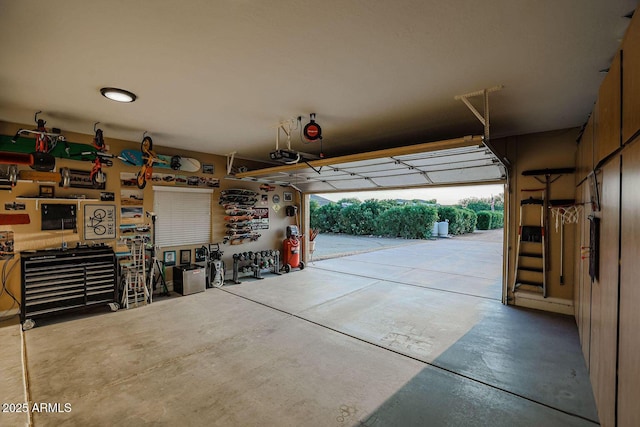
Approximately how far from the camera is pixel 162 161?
18.8 ft

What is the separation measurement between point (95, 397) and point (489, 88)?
467 centimetres

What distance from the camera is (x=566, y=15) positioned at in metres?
1.83

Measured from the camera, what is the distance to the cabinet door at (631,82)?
142 centimetres

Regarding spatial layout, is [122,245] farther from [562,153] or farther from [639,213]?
[562,153]

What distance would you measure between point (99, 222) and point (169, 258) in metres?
1.40

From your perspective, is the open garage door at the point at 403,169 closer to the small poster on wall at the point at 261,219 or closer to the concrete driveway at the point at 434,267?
the small poster on wall at the point at 261,219

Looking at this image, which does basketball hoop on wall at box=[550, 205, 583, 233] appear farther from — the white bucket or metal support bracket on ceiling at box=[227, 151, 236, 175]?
the white bucket

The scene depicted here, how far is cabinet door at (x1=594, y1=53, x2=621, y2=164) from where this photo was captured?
5.87 feet

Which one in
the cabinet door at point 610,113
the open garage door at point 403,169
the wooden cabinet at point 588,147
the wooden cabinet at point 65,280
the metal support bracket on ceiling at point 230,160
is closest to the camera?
the cabinet door at point 610,113

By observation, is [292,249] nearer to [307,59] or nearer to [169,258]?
[169,258]

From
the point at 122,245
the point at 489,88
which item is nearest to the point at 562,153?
the point at 489,88

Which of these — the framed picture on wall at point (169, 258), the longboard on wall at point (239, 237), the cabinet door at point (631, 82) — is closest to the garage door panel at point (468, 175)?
the cabinet door at point (631, 82)

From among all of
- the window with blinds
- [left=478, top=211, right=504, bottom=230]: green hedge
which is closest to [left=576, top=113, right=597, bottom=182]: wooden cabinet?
the window with blinds

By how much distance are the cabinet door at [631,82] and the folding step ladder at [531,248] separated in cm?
356
